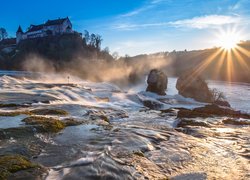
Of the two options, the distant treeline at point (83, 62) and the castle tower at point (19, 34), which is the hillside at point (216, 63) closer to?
the distant treeline at point (83, 62)

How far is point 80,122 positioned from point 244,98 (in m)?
53.2

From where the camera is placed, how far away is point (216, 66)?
129250mm

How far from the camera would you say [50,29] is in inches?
4958

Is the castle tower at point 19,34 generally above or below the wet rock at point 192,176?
above

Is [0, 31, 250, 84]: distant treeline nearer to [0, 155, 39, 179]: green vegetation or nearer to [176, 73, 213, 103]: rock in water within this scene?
[176, 73, 213, 103]: rock in water

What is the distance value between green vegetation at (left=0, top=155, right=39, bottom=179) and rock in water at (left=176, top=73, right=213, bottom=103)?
50.0m

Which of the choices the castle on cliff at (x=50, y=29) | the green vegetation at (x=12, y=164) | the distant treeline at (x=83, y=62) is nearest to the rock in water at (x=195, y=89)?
the distant treeline at (x=83, y=62)

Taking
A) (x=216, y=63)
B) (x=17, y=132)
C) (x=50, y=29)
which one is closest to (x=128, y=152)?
(x=17, y=132)

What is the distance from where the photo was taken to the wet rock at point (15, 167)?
8.02 meters

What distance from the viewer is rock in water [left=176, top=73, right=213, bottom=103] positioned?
5656 centimetres

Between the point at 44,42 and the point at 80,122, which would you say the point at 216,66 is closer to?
the point at 44,42

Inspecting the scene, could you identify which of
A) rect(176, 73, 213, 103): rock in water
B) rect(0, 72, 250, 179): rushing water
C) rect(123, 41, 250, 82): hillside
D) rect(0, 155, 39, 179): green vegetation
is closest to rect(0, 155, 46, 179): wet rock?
rect(0, 155, 39, 179): green vegetation

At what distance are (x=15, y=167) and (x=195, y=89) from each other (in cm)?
5232

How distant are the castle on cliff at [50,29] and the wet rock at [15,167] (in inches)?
4762
